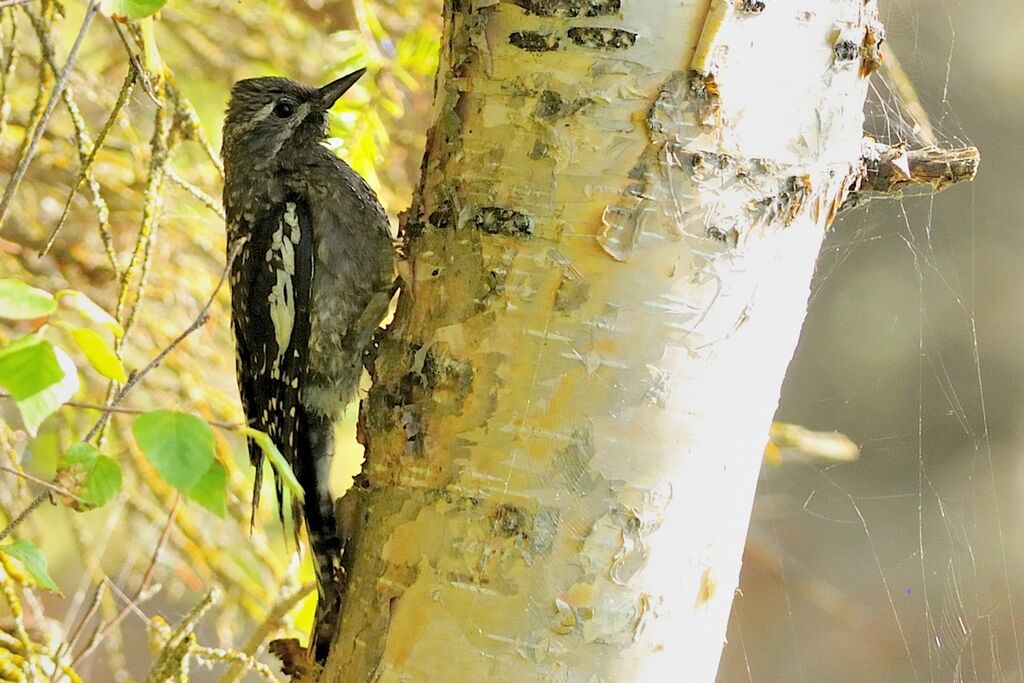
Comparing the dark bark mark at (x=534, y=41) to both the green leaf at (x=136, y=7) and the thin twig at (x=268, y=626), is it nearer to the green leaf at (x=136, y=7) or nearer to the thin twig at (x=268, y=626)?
the green leaf at (x=136, y=7)

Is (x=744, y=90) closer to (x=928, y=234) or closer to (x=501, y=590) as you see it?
(x=501, y=590)

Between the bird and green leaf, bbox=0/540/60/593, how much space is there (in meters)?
1.09

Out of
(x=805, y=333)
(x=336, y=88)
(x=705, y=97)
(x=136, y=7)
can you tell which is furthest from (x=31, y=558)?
(x=805, y=333)

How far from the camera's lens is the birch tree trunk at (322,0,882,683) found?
1226mm

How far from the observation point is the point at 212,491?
3.18 ft

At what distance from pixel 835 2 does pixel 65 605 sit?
13.2 ft

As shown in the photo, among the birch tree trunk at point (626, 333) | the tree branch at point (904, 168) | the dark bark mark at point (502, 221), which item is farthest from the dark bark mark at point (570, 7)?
the tree branch at point (904, 168)

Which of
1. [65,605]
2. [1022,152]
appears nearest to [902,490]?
[1022,152]

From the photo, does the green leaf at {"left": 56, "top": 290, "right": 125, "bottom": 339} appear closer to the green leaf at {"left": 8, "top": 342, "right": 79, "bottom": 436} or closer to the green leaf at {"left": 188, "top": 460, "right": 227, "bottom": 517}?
the green leaf at {"left": 8, "top": 342, "right": 79, "bottom": 436}

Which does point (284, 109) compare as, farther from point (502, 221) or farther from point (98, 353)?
point (98, 353)

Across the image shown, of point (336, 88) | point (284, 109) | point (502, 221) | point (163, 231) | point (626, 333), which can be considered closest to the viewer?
point (626, 333)

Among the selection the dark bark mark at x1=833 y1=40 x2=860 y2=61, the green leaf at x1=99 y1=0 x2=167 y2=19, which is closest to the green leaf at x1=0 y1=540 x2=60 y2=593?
the green leaf at x1=99 y1=0 x2=167 y2=19

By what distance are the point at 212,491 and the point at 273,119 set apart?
1581 mm

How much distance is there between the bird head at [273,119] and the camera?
236cm
